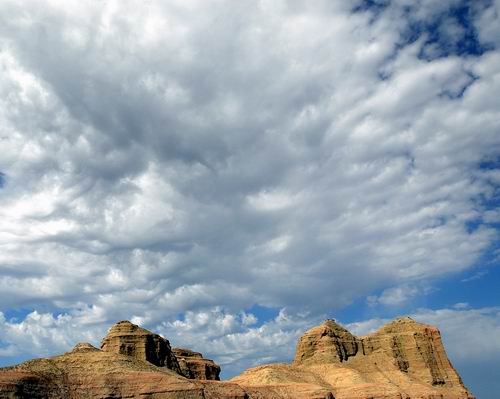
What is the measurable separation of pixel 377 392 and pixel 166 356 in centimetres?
4929

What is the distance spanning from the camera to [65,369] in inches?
3046

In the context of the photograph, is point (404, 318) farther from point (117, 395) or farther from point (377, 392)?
point (117, 395)

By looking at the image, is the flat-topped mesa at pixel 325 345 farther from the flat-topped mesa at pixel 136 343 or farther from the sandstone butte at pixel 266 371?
the flat-topped mesa at pixel 136 343

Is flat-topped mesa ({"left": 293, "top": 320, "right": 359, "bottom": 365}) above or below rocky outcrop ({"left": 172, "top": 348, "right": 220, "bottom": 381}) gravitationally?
above

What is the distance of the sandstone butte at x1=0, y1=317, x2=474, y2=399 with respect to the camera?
75188 millimetres

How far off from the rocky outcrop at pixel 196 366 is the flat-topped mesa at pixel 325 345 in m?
25.8

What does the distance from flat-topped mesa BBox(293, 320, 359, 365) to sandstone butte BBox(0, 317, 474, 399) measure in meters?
0.28

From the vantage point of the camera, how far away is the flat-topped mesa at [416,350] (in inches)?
5842

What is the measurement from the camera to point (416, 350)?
151250 mm

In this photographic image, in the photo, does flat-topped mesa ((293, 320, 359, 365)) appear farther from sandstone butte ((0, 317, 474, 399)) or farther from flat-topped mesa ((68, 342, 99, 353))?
flat-topped mesa ((68, 342, 99, 353))

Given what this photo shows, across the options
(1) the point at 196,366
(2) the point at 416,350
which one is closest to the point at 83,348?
(1) the point at 196,366

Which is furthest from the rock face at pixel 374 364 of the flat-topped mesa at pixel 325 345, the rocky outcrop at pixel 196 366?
the rocky outcrop at pixel 196 366

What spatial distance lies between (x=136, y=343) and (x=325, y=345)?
209ft

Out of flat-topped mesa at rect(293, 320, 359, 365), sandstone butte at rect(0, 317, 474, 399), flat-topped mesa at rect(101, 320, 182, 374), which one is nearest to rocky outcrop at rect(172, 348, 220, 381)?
sandstone butte at rect(0, 317, 474, 399)
